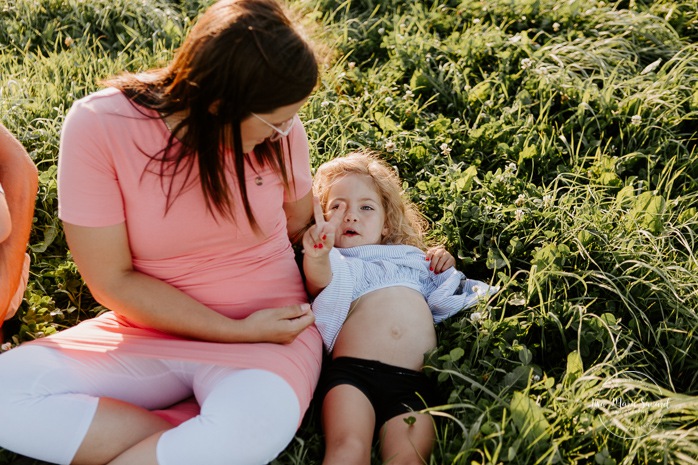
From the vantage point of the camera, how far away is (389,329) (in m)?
2.50

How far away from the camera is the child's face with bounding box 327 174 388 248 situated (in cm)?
284

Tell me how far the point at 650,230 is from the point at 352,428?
5.07 ft

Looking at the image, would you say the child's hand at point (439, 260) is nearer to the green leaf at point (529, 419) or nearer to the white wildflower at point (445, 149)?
the white wildflower at point (445, 149)

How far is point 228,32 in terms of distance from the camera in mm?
1846

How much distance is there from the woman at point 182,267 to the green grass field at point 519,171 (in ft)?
0.93

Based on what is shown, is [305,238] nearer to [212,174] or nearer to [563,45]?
[212,174]

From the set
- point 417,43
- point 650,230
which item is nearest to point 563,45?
point 417,43

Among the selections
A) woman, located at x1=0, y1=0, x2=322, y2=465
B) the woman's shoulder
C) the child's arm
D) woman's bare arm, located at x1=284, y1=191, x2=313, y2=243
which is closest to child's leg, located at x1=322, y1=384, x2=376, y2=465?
woman, located at x1=0, y1=0, x2=322, y2=465

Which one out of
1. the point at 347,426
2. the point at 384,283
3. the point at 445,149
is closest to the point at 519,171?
the point at 445,149

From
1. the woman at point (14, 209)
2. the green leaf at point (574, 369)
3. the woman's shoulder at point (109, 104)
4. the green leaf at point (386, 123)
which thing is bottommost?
the green leaf at point (574, 369)

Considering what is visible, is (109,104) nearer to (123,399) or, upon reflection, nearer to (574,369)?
(123,399)

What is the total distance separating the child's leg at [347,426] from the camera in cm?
211

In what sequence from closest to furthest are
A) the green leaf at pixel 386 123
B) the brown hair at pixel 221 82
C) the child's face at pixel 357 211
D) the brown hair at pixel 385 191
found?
1. the brown hair at pixel 221 82
2. the child's face at pixel 357 211
3. the brown hair at pixel 385 191
4. the green leaf at pixel 386 123

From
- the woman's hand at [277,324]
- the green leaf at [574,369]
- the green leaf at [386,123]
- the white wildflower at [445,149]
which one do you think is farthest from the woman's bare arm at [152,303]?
the green leaf at [386,123]
